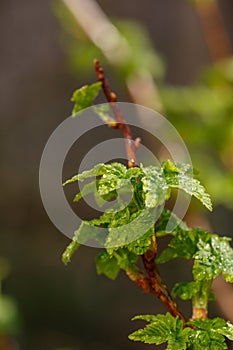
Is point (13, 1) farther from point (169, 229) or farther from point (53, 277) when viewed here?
point (169, 229)

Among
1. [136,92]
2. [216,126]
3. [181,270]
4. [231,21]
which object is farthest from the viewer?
[231,21]

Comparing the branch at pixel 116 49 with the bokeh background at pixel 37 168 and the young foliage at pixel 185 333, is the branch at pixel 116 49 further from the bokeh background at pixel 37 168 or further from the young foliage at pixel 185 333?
the young foliage at pixel 185 333

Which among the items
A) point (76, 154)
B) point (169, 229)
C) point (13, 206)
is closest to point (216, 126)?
point (169, 229)

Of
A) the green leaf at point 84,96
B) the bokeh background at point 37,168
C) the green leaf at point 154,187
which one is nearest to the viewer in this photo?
the green leaf at point 154,187

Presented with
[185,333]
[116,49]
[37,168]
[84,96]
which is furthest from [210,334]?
[37,168]

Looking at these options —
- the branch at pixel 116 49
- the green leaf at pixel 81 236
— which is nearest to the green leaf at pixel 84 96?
the green leaf at pixel 81 236

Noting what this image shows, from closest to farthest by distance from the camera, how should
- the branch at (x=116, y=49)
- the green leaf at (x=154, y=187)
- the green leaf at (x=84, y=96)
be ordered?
the green leaf at (x=154, y=187) < the green leaf at (x=84, y=96) < the branch at (x=116, y=49)

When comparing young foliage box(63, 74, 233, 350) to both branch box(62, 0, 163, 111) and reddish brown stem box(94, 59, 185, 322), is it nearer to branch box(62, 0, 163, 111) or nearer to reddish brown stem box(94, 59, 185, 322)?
reddish brown stem box(94, 59, 185, 322)

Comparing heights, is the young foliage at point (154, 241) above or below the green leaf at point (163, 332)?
above
